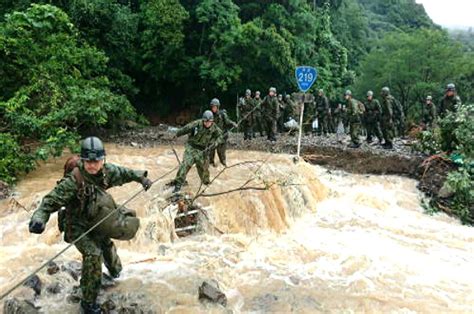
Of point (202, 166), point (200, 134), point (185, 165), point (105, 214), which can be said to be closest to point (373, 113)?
point (200, 134)

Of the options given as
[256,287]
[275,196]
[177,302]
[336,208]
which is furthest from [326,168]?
[177,302]

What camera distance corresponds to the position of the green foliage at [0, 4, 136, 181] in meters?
11.0

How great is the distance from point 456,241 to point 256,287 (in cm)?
437

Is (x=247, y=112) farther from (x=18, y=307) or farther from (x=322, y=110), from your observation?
(x=18, y=307)

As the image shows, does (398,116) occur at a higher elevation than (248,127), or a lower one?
higher

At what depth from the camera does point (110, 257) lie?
5.70 meters

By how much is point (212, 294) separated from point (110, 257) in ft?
4.37

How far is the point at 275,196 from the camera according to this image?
30.6 feet

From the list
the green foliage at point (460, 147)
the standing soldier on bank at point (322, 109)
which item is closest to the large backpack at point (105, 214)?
the green foliage at point (460, 147)

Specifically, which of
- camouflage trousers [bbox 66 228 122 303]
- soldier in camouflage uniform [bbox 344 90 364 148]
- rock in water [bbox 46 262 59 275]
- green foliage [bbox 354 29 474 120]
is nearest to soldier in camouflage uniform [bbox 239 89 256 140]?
soldier in camouflage uniform [bbox 344 90 364 148]

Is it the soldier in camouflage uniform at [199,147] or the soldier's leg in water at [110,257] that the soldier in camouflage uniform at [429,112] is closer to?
the soldier in camouflage uniform at [199,147]

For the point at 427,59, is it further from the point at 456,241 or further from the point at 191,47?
the point at 456,241

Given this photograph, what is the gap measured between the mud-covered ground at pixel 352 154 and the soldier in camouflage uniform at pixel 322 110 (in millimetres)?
807

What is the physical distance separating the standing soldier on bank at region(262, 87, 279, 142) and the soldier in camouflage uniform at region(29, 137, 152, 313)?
11.0m
